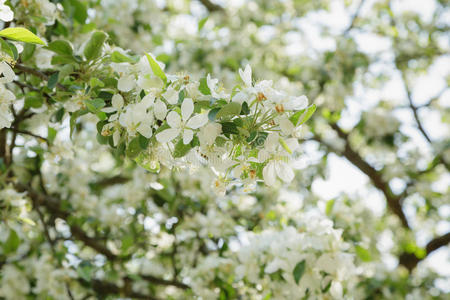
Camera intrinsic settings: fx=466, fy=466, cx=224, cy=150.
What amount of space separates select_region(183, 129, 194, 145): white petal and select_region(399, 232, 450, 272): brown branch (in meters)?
4.04

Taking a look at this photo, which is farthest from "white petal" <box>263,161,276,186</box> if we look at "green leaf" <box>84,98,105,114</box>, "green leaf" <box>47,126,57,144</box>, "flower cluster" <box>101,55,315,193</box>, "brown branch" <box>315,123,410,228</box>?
"brown branch" <box>315,123,410,228</box>

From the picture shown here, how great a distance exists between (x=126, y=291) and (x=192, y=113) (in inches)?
84.1

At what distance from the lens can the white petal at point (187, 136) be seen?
1.17m

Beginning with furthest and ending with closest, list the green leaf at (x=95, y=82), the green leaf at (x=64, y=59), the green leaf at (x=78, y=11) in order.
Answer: the green leaf at (x=78, y=11) < the green leaf at (x=64, y=59) < the green leaf at (x=95, y=82)

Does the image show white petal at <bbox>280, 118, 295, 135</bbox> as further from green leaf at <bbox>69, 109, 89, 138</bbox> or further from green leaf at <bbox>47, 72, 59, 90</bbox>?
green leaf at <bbox>47, 72, 59, 90</bbox>

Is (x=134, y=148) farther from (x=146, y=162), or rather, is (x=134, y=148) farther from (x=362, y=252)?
(x=362, y=252)

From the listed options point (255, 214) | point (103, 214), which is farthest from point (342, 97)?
point (103, 214)

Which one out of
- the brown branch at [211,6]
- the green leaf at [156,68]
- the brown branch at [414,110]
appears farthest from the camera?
the brown branch at [211,6]

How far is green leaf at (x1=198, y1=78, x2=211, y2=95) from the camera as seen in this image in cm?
126

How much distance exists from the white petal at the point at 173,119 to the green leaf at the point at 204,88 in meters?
0.13

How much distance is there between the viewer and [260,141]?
1184 mm

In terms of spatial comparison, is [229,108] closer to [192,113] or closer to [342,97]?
[192,113]

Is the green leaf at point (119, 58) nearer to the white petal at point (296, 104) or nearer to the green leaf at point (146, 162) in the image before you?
the green leaf at point (146, 162)

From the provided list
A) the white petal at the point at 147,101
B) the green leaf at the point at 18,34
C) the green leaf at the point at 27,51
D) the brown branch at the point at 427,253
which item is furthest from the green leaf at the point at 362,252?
the brown branch at the point at 427,253
